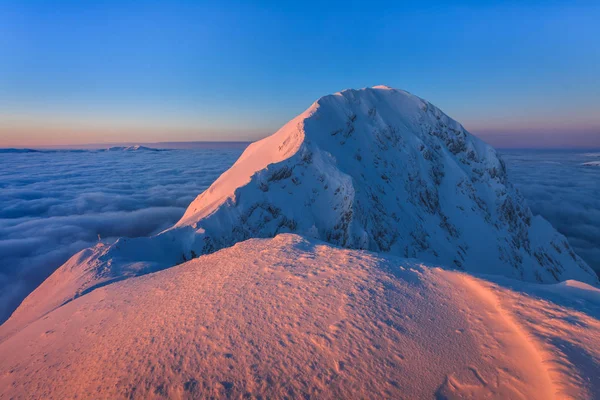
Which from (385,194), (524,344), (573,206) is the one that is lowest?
(573,206)

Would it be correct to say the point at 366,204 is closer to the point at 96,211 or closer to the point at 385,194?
the point at 385,194

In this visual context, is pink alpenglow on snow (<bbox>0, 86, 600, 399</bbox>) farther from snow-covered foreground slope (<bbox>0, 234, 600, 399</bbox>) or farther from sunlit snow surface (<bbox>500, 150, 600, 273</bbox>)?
sunlit snow surface (<bbox>500, 150, 600, 273</bbox>)

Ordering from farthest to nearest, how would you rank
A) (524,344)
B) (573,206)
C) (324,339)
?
(573,206)
(324,339)
(524,344)

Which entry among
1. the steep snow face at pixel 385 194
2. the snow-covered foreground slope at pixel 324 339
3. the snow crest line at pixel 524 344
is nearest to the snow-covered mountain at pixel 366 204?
the steep snow face at pixel 385 194

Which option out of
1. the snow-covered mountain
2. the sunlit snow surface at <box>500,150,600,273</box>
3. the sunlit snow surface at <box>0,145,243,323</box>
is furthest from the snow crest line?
the sunlit snow surface at <box>500,150,600,273</box>

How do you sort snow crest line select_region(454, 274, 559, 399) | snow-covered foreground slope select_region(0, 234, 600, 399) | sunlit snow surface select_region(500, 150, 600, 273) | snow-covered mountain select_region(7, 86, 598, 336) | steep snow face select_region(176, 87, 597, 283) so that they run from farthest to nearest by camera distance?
sunlit snow surface select_region(500, 150, 600, 273) → steep snow face select_region(176, 87, 597, 283) → snow-covered mountain select_region(7, 86, 598, 336) → snow-covered foreground slope select_region(0, 234, 600, 399) → snow crest line select_region(454, 274, 559, 399)

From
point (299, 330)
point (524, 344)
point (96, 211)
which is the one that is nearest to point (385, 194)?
point (524, 344)

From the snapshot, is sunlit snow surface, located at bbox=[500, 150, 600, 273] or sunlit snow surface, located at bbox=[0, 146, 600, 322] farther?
sunlit snow surface, located at bbox=[500, 150, 600, 273]
